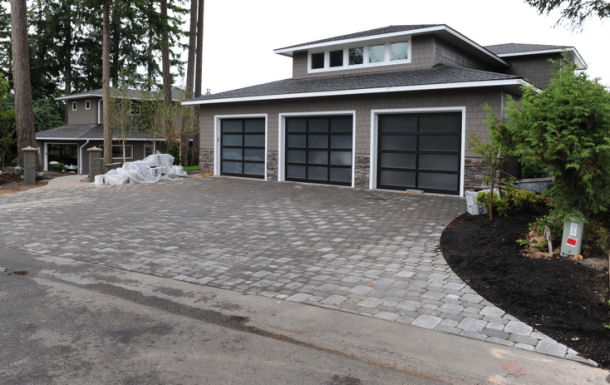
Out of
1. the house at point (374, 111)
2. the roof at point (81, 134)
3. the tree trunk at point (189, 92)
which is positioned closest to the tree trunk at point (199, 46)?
the tree trunk at point (189, 92)

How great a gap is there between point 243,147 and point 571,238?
551 inches

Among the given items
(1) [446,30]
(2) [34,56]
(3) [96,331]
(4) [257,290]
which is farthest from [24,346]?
(2) [34,56]

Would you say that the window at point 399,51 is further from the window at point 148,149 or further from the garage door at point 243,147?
the window at point 148,149

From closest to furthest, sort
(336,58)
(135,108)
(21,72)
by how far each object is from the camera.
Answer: (336,58) < (21,72) < (135,108)

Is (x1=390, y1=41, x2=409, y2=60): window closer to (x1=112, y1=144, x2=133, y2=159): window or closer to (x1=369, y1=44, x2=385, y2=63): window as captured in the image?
(x1=369, y1=44, x2=385, y2=63): window

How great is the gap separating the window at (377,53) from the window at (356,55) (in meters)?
0.37

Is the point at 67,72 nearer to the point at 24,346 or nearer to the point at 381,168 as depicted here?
the point at 381,168

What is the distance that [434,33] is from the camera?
15.4 metres

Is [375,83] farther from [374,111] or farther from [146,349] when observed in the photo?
[146,349]

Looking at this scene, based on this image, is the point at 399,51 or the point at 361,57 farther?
the point at 361,57

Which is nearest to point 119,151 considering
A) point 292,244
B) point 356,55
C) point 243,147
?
point 243,147

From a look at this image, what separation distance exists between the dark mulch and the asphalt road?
5.69 ft

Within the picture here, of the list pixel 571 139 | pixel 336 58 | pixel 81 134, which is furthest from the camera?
pixel 81 134

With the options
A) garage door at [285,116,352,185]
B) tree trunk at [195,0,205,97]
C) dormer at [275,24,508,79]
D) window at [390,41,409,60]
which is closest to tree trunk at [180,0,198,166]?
tree trunk at [195,0,205,97]
